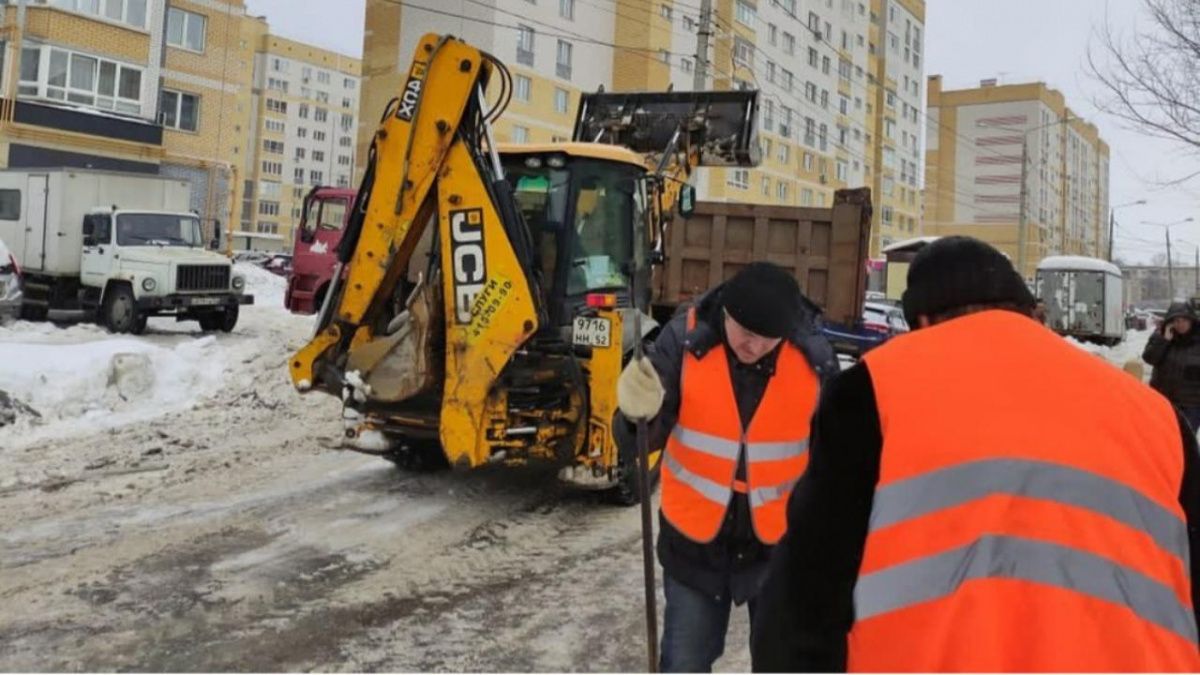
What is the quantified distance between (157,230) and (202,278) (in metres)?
1.44

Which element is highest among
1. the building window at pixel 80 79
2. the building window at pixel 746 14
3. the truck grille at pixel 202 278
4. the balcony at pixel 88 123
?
the building window at pixel 746 14

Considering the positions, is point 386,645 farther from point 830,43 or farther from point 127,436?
point 830,43

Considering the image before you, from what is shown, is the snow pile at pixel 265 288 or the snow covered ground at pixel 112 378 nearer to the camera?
the snow covered ground at pixel 112 378

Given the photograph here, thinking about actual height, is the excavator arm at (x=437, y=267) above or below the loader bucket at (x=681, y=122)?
below

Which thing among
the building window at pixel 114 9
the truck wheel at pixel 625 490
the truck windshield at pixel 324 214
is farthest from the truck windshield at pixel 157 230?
the building window at pixel 114 9

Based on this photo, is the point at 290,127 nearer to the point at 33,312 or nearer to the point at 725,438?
the point at 33,312

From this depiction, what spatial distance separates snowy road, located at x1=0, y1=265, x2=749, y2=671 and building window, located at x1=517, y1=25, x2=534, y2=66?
31394mm

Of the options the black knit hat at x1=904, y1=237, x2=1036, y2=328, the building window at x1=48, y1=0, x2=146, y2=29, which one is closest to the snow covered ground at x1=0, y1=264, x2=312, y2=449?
the black knit hat at x1=904, y1=237, x2=1036, y2=328

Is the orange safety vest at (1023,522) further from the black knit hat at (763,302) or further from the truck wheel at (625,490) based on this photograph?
the truck wheel at (625,490)

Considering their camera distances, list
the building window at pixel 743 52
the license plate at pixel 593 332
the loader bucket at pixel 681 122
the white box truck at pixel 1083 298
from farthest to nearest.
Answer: the building window at pixel 743 52, the white box truck at pixel 1083 298, the loader bucket at pixel 681 122, the license plate at pixel 593 332

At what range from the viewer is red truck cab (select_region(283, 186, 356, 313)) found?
51.9 ft

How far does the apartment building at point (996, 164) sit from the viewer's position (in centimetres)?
7725

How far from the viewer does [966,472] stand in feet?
4.55

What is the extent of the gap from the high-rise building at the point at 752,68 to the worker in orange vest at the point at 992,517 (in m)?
16.2
